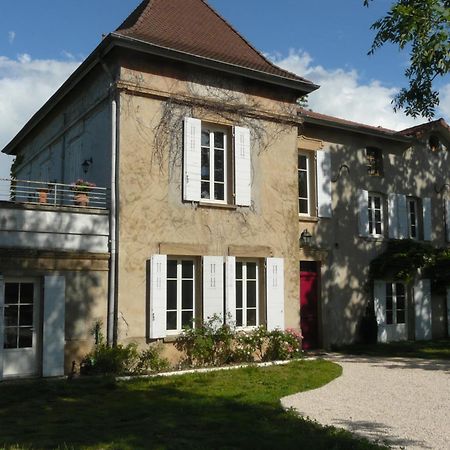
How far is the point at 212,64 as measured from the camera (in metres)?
11.2

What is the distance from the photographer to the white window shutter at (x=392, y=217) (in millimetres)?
15539

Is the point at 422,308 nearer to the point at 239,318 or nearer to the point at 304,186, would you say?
the point at 304,186

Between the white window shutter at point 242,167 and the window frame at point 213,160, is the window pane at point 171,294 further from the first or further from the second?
the white window shutter at point 242,167

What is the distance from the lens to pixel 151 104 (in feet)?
35.3

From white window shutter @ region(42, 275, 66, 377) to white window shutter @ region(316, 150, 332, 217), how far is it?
22.9ft

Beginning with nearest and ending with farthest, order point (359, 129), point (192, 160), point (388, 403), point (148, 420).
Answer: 1. point (148, 420)
2. point (388, 403)
3. point (192, 160)
4. point (359, 129)

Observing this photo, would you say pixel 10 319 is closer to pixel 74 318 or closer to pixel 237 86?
pixel 74 318

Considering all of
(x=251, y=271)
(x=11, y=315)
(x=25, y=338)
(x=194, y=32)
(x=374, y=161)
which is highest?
(x=194, y=32)

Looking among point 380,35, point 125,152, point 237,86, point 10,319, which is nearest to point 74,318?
point 10,319

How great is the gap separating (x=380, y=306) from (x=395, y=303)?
71cm

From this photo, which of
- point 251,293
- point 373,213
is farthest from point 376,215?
point 251,293

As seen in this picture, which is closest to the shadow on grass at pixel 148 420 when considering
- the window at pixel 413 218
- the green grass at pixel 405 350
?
the green grass at pixel 405 350

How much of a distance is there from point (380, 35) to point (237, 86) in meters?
3.84

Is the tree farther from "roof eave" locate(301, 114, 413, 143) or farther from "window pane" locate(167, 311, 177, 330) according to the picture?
"window pane" locate(167, 311, 177, 330)
